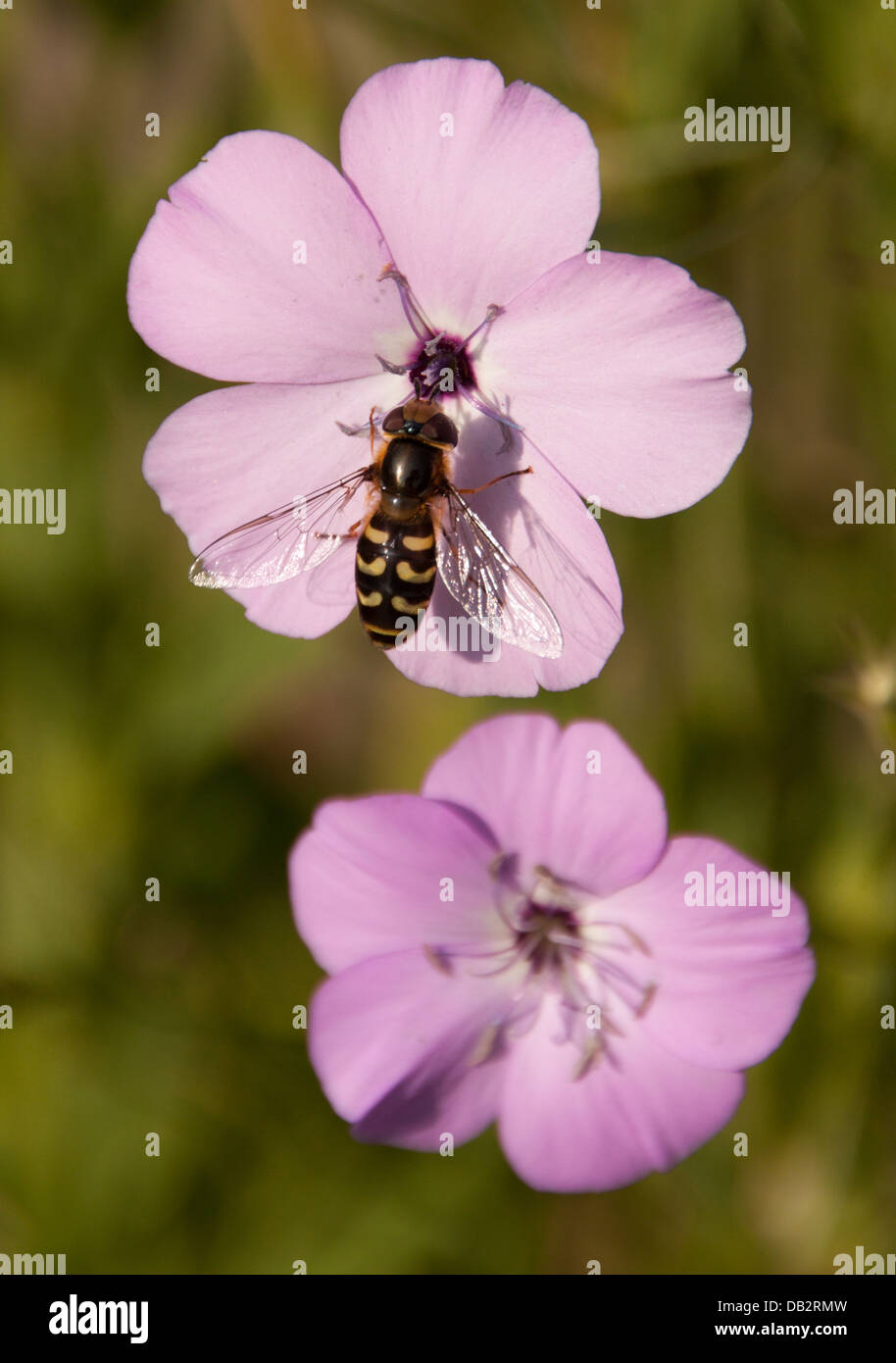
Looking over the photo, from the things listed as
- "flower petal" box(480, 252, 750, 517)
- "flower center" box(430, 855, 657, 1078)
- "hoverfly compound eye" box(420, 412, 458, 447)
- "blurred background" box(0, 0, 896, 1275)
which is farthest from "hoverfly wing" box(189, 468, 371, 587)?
"blurred background" box(0, 0, 896, 1275)

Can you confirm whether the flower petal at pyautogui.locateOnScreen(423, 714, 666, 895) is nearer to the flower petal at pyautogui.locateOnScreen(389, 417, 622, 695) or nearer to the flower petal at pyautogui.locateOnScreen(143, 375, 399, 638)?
the flower petal at pyautogui.locateOnScreen(389, 417, 622, 695)

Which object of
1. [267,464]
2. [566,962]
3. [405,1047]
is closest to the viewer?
[267,464]

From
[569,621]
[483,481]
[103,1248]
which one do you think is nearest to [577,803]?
[569,621]

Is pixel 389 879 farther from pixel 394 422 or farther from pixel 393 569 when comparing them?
pixel 394 422

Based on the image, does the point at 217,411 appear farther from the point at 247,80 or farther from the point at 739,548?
the point at 247,80

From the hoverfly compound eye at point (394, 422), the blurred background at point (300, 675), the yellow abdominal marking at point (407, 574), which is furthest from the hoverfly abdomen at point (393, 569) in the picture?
the blurred background at point (300, 675)

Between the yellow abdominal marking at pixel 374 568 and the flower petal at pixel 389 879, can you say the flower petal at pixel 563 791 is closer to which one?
the flower petal at pixel 389 879

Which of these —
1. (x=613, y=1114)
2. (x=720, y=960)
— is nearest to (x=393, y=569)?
(x=720, y=960)

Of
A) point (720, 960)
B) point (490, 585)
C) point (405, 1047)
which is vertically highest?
point (490, 585)
